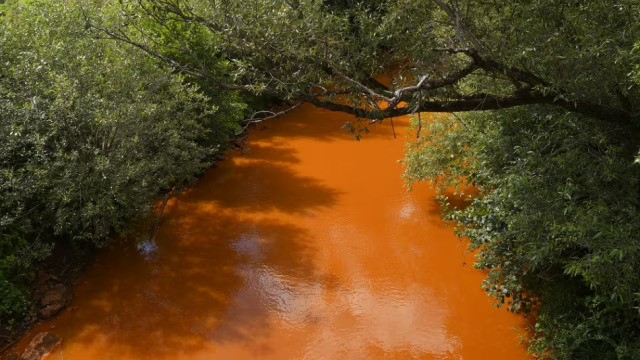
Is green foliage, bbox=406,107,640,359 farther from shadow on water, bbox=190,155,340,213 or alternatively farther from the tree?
shadow on water, bbox=190,155,340,213

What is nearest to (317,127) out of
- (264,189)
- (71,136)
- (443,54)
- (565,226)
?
(264,189)

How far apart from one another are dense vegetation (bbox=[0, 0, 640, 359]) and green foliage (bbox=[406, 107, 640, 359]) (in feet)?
0.11

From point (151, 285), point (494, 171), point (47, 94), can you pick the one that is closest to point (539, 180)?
point (494, 171)

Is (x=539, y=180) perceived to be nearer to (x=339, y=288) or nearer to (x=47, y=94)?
(x=339, y=288)

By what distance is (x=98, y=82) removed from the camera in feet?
38.8

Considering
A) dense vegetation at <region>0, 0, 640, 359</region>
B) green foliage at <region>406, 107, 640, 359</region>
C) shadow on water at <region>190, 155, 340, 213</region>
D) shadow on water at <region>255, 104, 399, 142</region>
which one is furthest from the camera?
shadow on water at <region>255, 104, 399, 142</region>

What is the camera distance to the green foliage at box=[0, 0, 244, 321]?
34.2 ft

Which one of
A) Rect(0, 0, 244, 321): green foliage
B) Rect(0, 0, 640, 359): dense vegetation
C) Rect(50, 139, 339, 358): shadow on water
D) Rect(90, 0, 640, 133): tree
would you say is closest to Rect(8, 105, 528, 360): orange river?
Rect(50, 139, 339, 358): shadow on water

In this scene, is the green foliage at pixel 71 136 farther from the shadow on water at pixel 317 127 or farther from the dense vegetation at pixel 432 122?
the shadow on water at pixel 317 127

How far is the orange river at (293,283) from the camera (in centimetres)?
981

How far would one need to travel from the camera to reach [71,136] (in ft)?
36.3

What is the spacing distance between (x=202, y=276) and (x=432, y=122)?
23.6 ft

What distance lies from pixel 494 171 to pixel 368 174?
25.0 feet

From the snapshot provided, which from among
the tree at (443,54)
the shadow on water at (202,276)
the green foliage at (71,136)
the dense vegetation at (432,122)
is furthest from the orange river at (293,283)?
the tree at (443,54)
